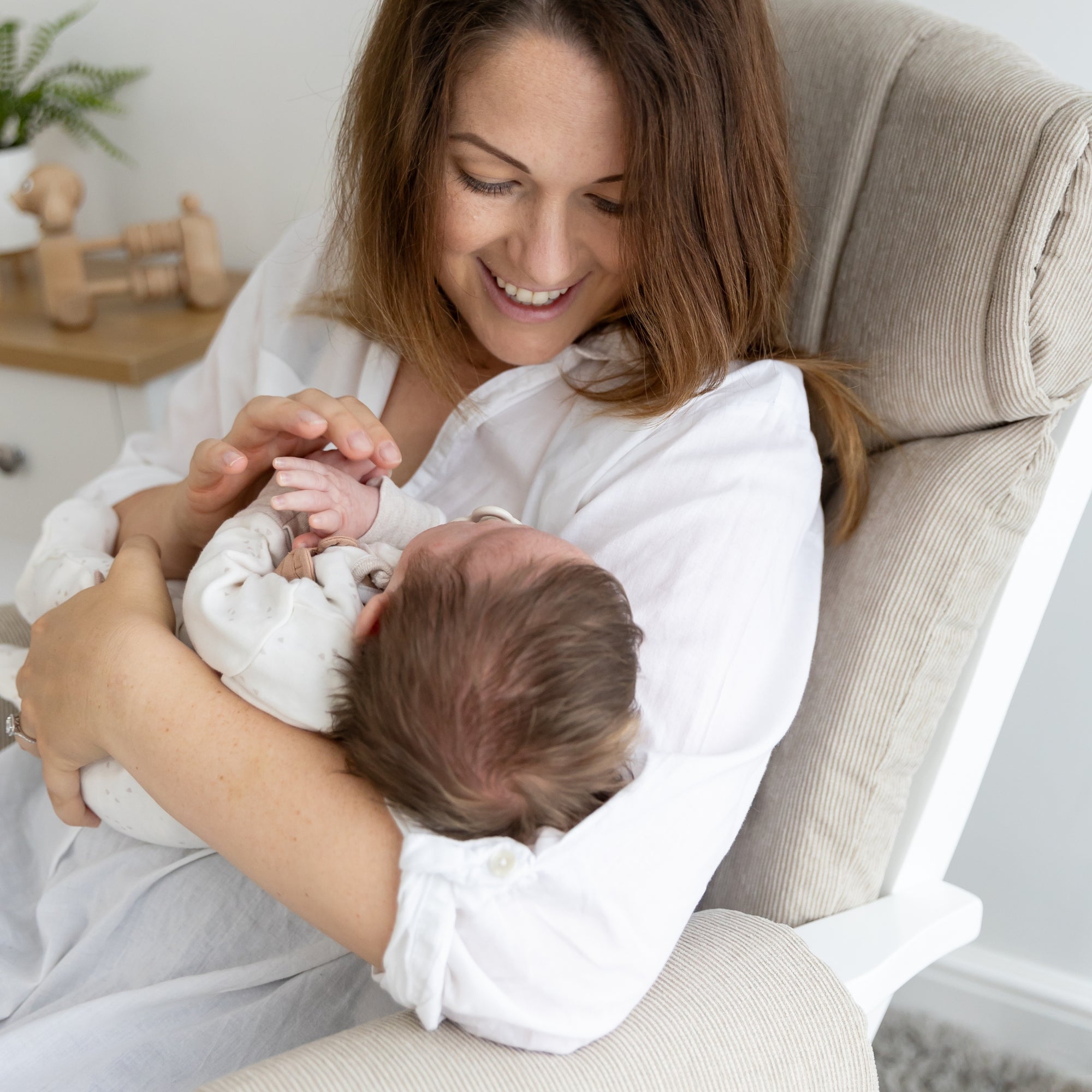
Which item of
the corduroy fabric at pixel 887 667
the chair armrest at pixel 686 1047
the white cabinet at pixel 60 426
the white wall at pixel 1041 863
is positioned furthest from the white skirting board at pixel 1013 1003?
the white cabinet at pixel 60 426

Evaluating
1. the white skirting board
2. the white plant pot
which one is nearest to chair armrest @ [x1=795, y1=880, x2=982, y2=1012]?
the white skirting board

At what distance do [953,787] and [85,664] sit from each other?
2.49 ft

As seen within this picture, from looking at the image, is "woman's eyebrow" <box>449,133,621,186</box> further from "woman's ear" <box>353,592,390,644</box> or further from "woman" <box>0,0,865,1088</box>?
"woman's ear" <box>353,592,390,644</box>

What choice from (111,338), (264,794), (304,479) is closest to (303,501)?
(304,479)

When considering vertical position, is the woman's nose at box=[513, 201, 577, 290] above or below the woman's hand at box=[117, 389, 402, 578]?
above

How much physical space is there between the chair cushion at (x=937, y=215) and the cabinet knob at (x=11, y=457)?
4.41 feet

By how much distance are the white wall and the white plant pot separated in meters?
1.74

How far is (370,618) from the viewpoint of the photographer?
2.51 feet

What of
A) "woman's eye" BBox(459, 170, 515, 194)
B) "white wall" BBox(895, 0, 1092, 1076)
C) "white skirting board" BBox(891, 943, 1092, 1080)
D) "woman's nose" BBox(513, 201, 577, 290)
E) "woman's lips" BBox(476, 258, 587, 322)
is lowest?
"white skirting board" BBox(891, 943, 1092, 1080)

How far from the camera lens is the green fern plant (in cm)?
174

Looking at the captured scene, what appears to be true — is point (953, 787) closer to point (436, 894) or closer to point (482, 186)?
point (436, 894)

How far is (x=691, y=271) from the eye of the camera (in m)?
0.86

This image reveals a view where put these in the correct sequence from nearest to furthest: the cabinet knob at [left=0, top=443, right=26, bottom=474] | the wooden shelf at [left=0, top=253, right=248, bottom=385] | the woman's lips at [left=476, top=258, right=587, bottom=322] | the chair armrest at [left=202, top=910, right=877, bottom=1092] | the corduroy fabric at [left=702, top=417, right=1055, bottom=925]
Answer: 1. the chair armrest at [left=202, top=910, right=877, bottom=1092]
2. the corduroy fabric at [left=702, top=417, right=1055, bottom=925]
3. the woman's lips at [left=476, top=258, right=587, bottom=322]
4. the wooden shelf at [left=0, top=253, right=248, bottom=385]
5. the cabinet knob at [left=0, top=443, right=26, bottom=474]

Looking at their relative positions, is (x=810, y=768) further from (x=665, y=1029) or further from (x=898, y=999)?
(x=898, y=999)
